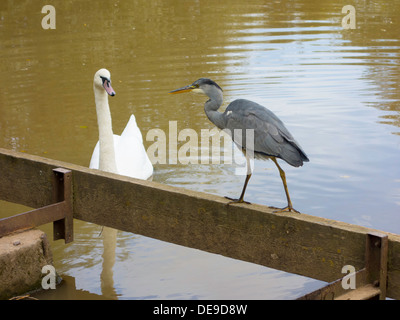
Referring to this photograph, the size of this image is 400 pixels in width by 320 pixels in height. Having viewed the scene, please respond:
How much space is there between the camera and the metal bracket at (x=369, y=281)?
108 inches

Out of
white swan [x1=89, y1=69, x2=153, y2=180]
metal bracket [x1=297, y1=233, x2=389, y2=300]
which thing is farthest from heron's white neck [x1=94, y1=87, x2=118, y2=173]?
metal bracket [x1=297, y1=233, x2=389, y2=300]

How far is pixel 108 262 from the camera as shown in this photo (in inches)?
209

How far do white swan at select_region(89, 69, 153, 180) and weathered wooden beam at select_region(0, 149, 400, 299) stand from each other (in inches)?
68.8

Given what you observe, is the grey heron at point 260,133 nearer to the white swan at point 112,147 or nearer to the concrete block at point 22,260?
the concrete block at point 22,260

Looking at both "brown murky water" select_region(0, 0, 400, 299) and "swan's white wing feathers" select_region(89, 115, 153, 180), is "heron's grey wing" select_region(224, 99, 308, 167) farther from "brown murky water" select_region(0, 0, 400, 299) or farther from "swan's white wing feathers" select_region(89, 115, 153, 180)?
"swan's white wing feathers" select_region(89, 115, 153, 180)

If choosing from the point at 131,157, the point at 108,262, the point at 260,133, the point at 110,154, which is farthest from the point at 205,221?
the point at 131,157

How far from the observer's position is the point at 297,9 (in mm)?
16547

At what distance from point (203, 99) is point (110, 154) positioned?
4284 millimetres
